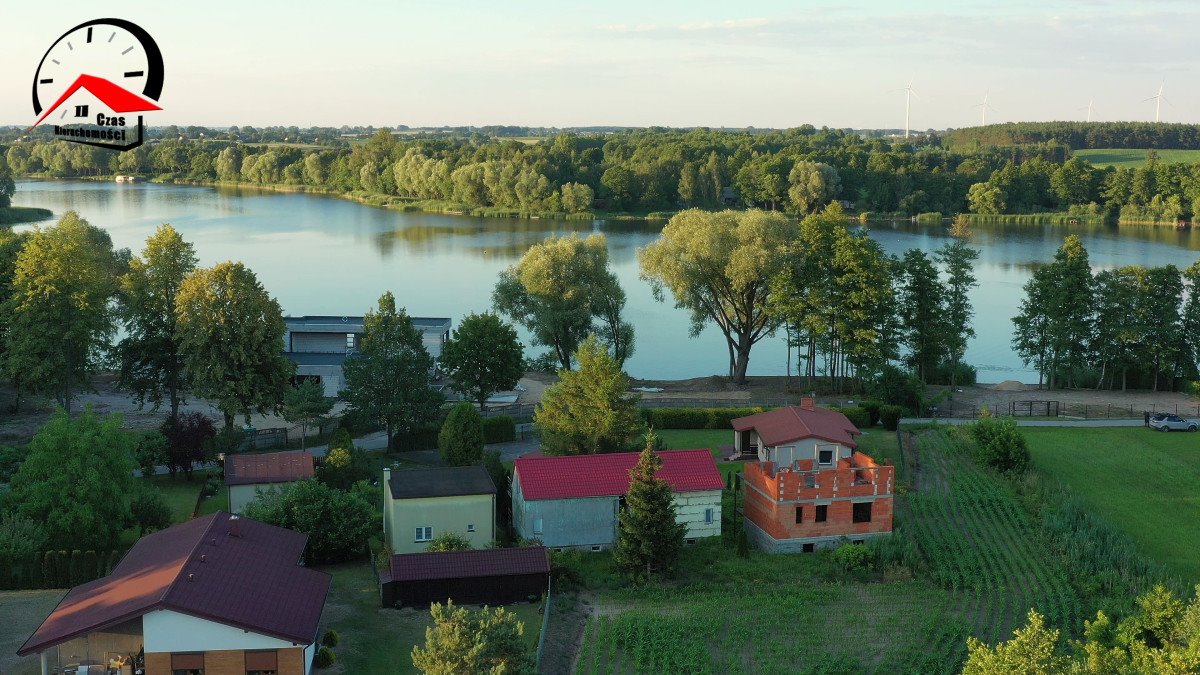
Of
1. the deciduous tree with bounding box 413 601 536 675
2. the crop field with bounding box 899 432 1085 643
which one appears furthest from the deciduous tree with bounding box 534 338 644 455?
the deciduous tree with bounding box 413 601 536 675

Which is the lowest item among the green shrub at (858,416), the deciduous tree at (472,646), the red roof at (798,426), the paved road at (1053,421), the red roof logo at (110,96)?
the paved road at (1053,421)

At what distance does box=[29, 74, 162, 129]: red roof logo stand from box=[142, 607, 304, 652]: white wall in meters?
20.6

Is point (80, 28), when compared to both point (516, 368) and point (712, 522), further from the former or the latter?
point (712, 522)

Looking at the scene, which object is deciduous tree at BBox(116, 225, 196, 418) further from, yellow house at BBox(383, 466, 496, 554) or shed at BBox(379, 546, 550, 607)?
shed at BBox(379, 546, 550, 607)

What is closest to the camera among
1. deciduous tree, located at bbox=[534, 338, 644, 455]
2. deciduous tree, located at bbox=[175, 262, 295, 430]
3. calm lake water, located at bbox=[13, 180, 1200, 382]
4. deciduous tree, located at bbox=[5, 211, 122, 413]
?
deciduous tree, located at bbox=[534, 338, 644, 455]

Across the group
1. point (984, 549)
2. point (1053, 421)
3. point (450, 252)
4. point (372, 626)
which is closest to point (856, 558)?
point (984, 549)

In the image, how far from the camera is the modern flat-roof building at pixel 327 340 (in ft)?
145

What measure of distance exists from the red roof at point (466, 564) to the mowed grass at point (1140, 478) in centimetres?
1500

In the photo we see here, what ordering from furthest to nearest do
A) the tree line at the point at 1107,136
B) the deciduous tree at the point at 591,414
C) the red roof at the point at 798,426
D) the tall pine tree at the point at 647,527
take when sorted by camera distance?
the tree line at the point at 1107,136 → the deciduous tree at the point at 591,414 → the red roof at the point at 798,426 → the tall pine tree at the point at 647,527

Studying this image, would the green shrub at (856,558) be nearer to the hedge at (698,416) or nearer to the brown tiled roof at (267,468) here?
the hedge at (698,416)

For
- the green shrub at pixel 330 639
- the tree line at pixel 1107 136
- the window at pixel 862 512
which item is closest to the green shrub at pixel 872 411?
the window at pixel 862 512

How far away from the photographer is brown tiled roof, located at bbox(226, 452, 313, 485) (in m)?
30.4

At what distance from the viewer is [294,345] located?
46.2 metres

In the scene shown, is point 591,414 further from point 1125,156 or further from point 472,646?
point 1125,156
